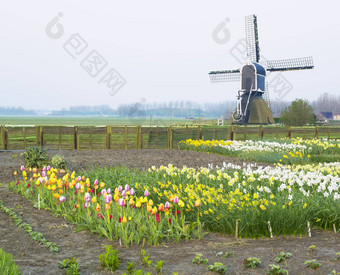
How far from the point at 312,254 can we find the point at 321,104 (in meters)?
140

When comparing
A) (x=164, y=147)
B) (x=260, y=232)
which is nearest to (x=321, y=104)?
(x=164, y=147)

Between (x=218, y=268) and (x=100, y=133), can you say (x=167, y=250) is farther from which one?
(x=100, y=133)

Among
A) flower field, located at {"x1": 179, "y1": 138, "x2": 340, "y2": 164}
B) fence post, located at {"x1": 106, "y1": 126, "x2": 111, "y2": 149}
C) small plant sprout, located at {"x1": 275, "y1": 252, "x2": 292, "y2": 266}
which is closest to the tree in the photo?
flower field, located at {"x1": 179, "y1": 138, "x2": 340, "y2": 164}

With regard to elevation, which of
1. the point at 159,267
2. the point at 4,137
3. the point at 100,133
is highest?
the point at 100,133

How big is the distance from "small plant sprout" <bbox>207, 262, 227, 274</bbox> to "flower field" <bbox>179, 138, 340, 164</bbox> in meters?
9.68

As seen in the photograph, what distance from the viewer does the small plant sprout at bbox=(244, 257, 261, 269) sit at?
409 cm

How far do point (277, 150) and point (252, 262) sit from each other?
12582 millimetres

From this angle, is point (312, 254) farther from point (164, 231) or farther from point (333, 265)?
point (164, 231)

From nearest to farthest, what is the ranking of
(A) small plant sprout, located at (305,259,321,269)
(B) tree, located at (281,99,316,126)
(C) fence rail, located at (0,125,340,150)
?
(A) small plant sprout, located at (305,259,321,269) < (C) fence rail, located at (0,125,340,150) < (B) tree, located at (281,99,316,126)

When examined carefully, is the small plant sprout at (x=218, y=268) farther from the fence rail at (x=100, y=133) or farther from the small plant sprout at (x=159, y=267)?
the fence rail at (x=100, y=133)

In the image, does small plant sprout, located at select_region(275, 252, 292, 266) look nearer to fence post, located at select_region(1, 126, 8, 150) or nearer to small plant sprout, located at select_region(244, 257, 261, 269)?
small plant sprout, located at select_region(244, 257, 261, 269)

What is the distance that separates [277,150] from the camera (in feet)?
53.2

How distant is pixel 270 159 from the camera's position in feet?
46.1

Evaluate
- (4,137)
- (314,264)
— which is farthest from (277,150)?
(4,137)
